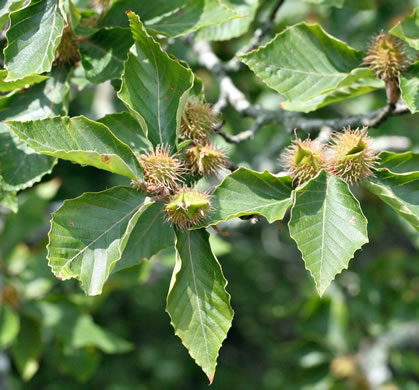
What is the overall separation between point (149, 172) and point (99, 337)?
2.02 meters

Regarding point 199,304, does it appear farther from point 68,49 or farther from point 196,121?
point 68,49

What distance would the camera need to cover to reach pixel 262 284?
749 centimetres

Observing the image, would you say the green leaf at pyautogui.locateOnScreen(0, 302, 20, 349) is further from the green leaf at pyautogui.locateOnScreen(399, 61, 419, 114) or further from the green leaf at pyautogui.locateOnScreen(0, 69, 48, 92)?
the green leaf at pyautogui.locateOnScreen(399, 61, 419, 114)

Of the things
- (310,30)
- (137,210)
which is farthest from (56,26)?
(310,30)

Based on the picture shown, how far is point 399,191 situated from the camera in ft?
6.67

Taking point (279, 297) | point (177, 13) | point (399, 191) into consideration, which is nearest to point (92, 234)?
point (177, 13)

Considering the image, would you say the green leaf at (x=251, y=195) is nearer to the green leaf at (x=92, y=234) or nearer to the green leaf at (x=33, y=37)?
the green leaf at (x=92, y=234)

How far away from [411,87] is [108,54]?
1337mm

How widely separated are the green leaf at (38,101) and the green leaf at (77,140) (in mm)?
490

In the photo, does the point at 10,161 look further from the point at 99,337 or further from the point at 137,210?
the point at 99,337

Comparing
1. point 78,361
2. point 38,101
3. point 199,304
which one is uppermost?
point 38,101

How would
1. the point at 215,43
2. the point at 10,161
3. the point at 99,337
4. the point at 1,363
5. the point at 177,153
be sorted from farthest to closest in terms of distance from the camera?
the point at 215,43 → the point at 1,363 → the point at 99,337 → the point at 10,161 → the point at 177,153

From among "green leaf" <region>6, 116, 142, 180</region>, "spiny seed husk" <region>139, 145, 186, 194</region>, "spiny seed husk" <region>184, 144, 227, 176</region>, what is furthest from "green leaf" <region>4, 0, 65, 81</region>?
"spiny seed husk" <region>184, 144, 227, 176</region>

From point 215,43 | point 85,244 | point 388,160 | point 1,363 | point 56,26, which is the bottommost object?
point 1,363
